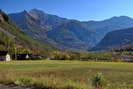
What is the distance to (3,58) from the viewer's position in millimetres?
149250

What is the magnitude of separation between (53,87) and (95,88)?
8.37ft

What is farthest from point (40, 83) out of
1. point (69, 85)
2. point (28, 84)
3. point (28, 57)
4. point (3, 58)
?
point (28, 57)

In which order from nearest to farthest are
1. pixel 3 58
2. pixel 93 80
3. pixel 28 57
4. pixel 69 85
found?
Answer: pixel 69 85, pixel 93 80, pixel 3 58, pixel 28 57

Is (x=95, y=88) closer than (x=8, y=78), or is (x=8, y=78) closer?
(x=95, y=88)

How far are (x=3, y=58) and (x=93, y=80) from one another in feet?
444

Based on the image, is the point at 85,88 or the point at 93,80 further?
the point at 93,80

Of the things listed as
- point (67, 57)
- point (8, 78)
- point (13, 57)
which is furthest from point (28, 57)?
point (8, 78)

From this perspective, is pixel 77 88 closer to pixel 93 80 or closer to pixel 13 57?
pixel 93 80

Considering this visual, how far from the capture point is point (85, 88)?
15680mm

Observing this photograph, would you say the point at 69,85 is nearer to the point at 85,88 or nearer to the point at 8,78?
the point at 85,88


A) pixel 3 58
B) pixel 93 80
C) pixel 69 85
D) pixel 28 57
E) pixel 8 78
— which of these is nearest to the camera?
pixel 69 85

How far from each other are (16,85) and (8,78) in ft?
7.97

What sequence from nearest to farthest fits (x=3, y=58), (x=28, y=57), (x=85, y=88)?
1. (x=85, y=88)
2. (x=3, y=58)
3. (x=28, y=57)

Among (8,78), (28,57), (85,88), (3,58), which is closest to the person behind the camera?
(85,88)
